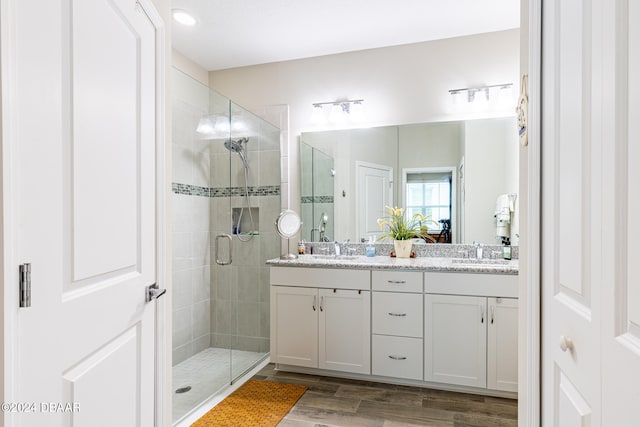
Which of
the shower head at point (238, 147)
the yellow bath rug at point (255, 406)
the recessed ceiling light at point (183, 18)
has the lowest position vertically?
the yellow bath rug at point (255, 406)

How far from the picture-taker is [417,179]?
312cm

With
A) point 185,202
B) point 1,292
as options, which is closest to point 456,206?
point 185,202

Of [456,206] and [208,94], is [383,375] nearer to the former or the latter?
[456,206]

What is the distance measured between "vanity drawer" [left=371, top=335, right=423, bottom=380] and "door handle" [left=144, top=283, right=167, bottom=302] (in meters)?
1.70

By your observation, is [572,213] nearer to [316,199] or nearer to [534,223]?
[534,223]

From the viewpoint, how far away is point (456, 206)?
9.95 ft

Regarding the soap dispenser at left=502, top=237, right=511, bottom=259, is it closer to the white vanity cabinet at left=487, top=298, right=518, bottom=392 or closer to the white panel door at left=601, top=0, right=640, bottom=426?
the white vanity cabinet at left=487, top=298, right=518, bottom=392

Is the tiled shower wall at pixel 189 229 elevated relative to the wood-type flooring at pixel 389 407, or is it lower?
elevated

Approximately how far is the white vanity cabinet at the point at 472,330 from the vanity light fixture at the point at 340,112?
1.57 meters

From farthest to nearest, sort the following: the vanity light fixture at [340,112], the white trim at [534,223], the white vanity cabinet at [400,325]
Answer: the vanity light fixture at [340,112]
the white vanity cabinet at [400,325]
the white trim at [534,223]

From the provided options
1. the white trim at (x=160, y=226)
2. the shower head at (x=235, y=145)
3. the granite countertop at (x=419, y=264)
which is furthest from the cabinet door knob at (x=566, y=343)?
the shower head at (x=235, y=145)

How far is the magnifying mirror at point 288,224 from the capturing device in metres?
3.14

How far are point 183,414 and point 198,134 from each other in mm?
1936

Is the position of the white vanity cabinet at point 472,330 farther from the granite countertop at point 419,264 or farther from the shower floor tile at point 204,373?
the shower floor tile at point 204,373
